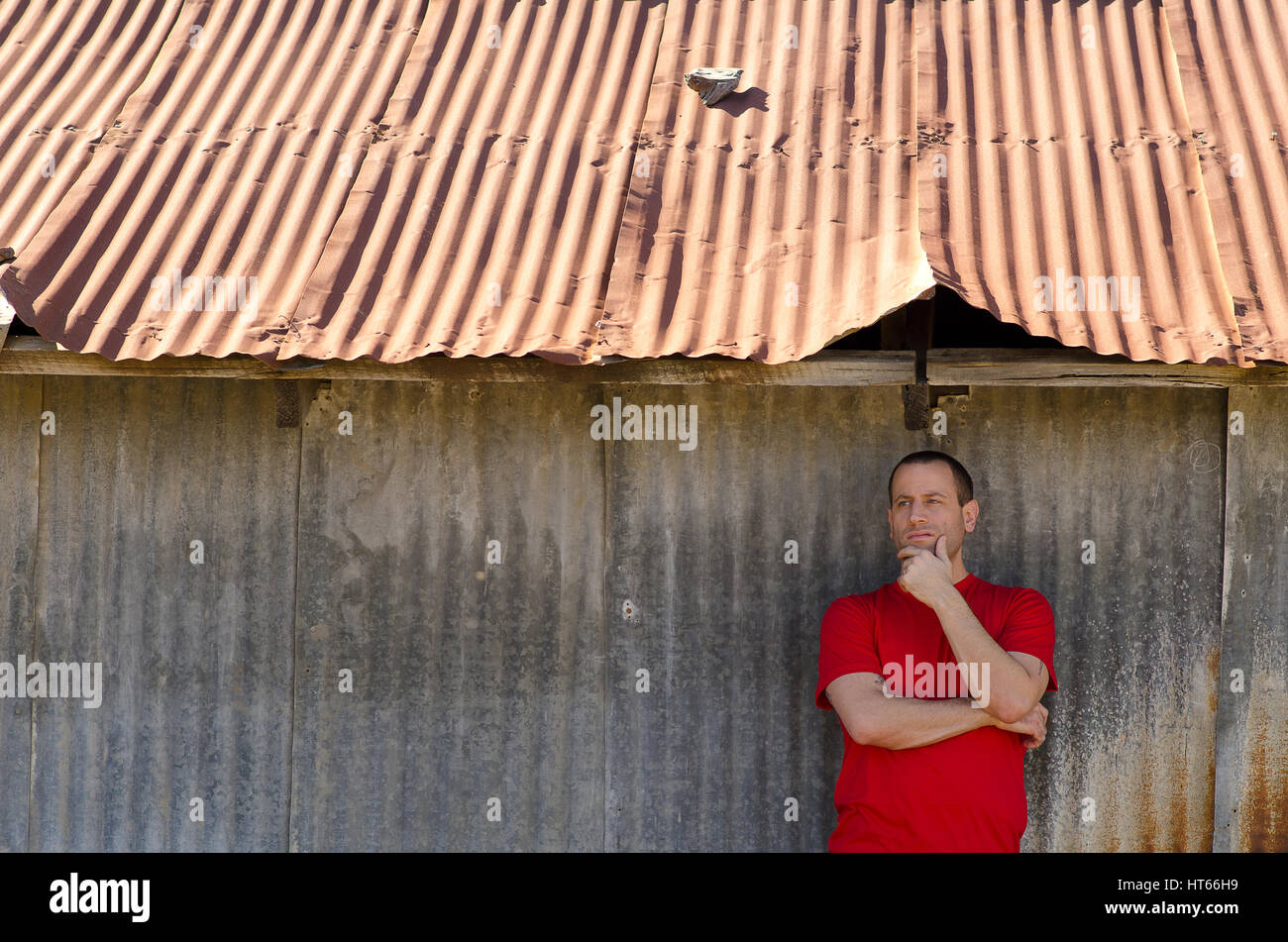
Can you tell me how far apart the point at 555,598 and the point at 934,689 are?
1.57m

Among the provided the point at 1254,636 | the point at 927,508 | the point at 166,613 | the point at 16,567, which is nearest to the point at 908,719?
the point at 927,508

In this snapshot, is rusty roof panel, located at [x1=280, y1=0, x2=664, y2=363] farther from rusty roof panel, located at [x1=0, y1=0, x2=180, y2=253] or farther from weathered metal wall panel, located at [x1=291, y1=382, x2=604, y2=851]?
rusty roof panel, located at [x1=0, y1=0, x2=180, y2=253]

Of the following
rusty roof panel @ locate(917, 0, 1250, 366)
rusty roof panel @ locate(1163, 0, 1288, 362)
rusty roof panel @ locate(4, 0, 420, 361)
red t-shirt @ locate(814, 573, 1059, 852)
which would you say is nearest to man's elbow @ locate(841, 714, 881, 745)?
red t-shirt @ locate(814, 573, 1059, 852)

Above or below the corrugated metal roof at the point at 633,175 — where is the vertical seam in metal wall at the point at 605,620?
below

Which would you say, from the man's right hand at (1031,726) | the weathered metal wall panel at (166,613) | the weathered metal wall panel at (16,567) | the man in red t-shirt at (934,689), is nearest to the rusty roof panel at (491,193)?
the weathered metal wall panel at (166,613)

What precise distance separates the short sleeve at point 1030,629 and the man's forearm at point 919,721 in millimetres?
290

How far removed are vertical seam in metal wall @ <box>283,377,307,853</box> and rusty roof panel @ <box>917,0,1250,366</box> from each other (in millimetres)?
2706

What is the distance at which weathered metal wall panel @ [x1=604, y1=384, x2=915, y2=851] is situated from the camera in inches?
173

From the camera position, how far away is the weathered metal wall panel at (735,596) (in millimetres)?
4391

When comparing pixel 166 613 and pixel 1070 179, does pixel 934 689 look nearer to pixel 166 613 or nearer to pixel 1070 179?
pixel 1070 179

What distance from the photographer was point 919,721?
368cm

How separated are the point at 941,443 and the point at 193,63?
4031mm

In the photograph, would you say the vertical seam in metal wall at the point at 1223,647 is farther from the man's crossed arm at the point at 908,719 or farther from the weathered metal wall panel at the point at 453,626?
the weathered metal wall panel at the point at 453,626

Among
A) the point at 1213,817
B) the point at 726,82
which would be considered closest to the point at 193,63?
the point at 726,82
